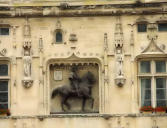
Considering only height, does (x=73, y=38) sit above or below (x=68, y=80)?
above

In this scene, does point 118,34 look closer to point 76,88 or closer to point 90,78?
point 90,78

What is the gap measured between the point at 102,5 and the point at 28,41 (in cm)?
350

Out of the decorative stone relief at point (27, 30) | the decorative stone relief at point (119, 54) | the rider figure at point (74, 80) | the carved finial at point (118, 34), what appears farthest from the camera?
the decorative stone relief at point (27, 30)

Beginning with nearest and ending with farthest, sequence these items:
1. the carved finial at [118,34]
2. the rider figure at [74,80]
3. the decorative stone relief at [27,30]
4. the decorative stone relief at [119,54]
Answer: the decorative stone relief at [119,54] → the carved finial at [118,34] → the rider figure at [74,80] → the decorative stone relief at [27,30]

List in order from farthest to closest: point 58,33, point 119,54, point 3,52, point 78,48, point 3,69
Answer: point 58,33
point 3,69
point 78,48
point 3,52
point 119,54

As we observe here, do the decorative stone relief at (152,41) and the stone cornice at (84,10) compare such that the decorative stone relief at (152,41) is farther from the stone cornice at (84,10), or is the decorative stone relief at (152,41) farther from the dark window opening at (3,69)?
the dark window opening at (3,69)

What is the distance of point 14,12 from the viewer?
117ft

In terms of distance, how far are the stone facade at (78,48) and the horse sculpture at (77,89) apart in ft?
0.81

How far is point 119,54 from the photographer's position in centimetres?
3538

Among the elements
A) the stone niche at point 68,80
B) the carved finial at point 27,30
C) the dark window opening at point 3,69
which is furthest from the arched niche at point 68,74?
the dark window opening at point 3,69

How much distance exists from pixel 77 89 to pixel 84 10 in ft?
11.1

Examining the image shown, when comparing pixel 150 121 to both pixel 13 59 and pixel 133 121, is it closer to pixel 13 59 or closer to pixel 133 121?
pixel 133 121

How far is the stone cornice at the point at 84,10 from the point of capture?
3547 cm

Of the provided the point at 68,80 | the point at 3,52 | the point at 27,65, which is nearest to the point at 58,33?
the point at 27,65
